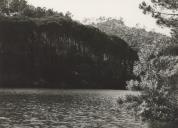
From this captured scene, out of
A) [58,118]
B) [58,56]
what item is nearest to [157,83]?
[58,118]

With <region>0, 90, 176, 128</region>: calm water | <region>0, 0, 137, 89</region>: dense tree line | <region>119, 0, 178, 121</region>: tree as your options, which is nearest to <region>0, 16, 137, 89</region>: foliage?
<region>0, 0, 137, 89</region>: dense tree line

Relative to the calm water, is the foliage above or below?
above

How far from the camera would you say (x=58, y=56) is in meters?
137

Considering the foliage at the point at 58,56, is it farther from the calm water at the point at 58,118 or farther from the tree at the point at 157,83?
the tree at the point at 157,83

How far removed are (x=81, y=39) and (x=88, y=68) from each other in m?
12.3

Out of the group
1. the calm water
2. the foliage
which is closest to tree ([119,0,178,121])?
the calm water

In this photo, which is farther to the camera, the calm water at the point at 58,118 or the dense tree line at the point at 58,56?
the dense tree line at the point at 58,56

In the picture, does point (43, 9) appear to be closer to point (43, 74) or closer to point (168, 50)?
point (43, 74)

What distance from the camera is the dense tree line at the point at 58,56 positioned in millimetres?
130250

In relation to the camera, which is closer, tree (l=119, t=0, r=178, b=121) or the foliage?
tree (l=119, t=0, r=178, b=121)

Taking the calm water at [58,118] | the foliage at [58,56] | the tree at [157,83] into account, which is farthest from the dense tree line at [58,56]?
the tree at [157,83]

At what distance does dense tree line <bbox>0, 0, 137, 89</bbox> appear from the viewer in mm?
130250

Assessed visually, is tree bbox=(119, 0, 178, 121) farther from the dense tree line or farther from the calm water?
the dense tree line

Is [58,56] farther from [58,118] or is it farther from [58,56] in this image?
[58,118]
